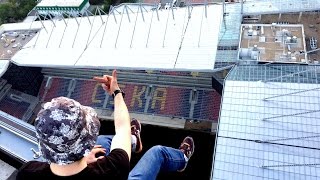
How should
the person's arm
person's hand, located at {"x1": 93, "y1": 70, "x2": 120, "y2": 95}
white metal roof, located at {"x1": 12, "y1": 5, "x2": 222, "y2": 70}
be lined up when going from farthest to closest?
white metal roof, located at {"x1": 12, "y1": 5, "x2": 222, "y2": 70}, person's hand, located at {"x1": 93, "y1": 70, "x2": 120, "y2": 95}, the person's arm

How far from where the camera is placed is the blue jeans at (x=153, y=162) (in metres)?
5.34

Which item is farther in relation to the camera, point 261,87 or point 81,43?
point 81,43

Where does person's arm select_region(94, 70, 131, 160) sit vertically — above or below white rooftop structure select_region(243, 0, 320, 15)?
below

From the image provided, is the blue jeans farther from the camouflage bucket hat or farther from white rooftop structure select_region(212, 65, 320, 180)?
white rooftop structure select_region(212, 65, 320, 180)

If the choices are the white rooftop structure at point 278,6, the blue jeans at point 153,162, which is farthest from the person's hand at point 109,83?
the white rooftop structure at point 278,6

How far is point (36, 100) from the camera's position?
2022cm

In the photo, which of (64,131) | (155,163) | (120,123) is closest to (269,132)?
(155,163)

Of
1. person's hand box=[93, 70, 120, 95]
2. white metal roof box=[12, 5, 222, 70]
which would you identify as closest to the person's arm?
person's hand box=[93, 70, 120, 95]

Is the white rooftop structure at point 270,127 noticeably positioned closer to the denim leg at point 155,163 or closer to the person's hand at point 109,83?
the denim leg at point 155,163

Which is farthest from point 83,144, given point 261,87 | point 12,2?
point 12,2

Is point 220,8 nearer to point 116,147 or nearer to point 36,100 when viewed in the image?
point 36,100

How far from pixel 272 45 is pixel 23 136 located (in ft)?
35.5

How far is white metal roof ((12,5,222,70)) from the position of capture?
1527 cm

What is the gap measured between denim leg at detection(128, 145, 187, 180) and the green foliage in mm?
24581
